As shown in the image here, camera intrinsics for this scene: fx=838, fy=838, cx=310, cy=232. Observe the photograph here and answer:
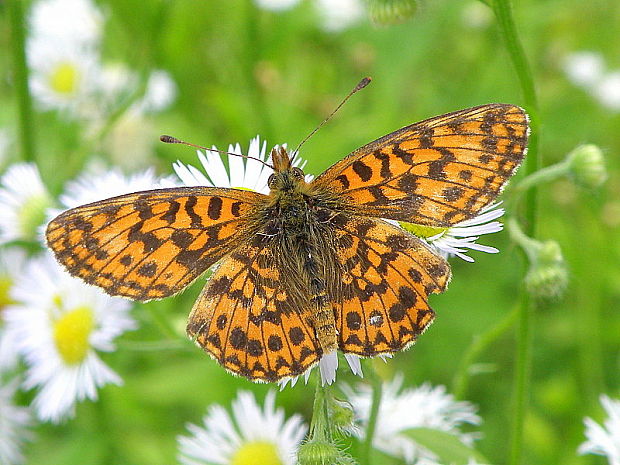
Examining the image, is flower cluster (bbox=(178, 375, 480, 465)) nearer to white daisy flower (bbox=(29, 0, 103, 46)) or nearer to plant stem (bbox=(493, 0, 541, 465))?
plant stem (bbox=(493, 0, 541, 465))

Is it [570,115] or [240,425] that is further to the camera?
[570,115]

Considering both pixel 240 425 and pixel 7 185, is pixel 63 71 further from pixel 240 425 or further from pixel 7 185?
pixel 240 425

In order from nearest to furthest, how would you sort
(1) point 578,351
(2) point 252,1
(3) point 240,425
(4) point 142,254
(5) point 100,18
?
(4) point 142,254, (3) point 240,425, (1) point 578,351, (2) point 252,1, (5) point 100,18

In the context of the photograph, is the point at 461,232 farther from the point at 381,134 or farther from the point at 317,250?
the point at 381,134

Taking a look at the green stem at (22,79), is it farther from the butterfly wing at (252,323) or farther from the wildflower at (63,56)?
the butterfly wing at (252,323)

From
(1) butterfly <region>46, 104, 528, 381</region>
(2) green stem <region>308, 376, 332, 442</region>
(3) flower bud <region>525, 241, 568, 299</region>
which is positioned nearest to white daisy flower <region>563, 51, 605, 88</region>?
(3) flower bud <region>525, 241, 568, 299</region>

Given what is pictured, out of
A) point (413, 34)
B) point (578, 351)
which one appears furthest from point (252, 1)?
point (578, 351)

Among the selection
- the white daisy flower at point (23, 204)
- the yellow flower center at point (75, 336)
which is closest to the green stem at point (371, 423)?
the yellow flower center at point (75, 336)
